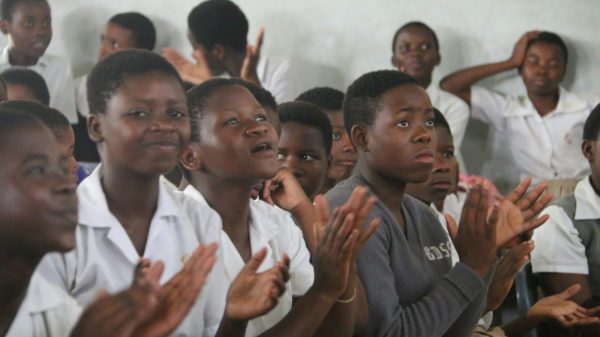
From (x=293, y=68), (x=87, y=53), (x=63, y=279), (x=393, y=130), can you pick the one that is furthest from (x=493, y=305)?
(x=87, y=53)


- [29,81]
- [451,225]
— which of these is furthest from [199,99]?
[29,81]

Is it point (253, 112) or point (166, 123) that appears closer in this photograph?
point (166, 123)

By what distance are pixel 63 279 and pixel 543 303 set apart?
1.32 m

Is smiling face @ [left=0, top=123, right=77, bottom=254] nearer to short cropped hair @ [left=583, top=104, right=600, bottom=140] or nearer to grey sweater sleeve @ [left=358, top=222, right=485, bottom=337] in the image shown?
grey sweater sleeve @ [left=358, top=222, right=485, bottom=337]

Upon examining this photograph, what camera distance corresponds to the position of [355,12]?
4.60m

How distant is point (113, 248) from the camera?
1706 millimetres

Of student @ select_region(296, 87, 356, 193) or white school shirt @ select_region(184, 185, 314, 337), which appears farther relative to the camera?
student @ select_region(296, 87, 356, 193)

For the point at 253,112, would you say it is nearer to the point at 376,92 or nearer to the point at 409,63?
the point at 376,92

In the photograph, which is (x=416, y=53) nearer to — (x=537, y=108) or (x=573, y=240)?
(x=537, y=108)

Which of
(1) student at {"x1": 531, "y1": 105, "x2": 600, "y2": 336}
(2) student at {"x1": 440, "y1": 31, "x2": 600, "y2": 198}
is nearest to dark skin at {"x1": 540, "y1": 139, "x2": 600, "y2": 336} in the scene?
(1) student at {"x1": 531, "y1": 105, "x2": 600, "y2": 336}

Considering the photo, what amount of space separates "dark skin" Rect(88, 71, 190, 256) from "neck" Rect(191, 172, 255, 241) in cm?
18

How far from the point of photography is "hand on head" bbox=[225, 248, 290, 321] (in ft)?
5.16

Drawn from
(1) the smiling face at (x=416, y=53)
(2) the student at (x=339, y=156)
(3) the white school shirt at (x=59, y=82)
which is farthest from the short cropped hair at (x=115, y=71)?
(1) the smiling face at (x=416, y=53)

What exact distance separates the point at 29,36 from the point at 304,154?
81.4 inches
